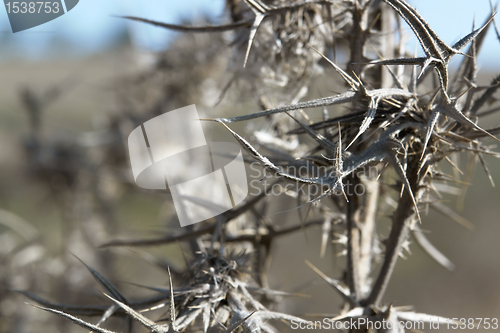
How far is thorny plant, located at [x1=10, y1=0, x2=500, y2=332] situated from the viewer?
3.41ft

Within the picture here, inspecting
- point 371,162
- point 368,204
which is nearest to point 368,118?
point 371,162

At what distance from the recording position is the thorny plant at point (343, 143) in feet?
3.41

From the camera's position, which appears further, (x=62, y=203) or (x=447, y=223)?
(x=447, y=223)

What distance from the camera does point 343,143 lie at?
4.09 ft

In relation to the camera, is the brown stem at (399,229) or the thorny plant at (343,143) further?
the brown stem at (399,229)

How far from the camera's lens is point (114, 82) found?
387 cm

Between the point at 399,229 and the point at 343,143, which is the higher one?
the point at 343,143

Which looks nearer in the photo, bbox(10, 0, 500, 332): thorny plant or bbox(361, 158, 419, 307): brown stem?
bbox(10, 0, 500, 332): thorny plant

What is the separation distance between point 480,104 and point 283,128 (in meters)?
0.98

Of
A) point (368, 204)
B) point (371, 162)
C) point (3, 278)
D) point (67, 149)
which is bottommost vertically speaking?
point (3, 278)

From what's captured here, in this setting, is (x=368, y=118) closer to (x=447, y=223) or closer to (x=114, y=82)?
(x=114, y=82)

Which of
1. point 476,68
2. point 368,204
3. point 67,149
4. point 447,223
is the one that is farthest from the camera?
point 447,223

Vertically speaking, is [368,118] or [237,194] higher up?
[368,118]

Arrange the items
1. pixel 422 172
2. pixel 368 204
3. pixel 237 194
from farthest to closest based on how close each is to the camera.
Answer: pixel 237 194 < pixel 368 204 < pixel 422 172
